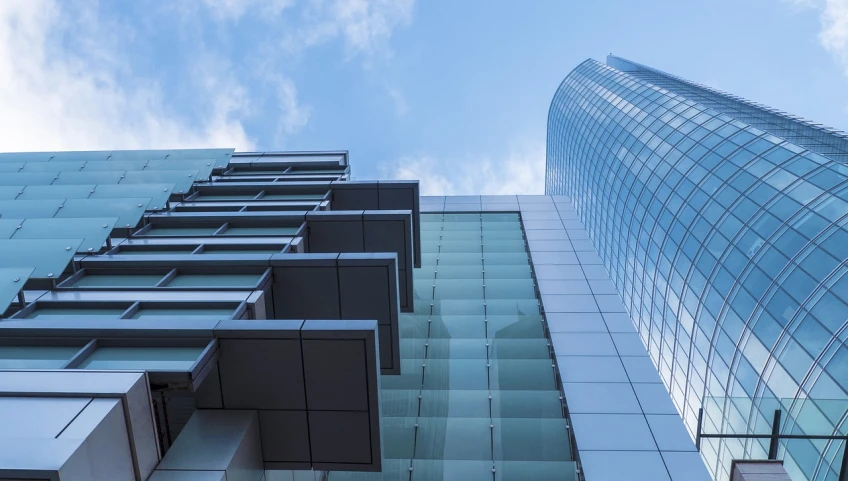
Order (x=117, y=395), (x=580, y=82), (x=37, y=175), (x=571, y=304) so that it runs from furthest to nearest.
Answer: (x=580, y=82) → (x=37, y=175) → (x=571, y=304) → (x=117, y=395)

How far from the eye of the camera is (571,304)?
18031 millimetres

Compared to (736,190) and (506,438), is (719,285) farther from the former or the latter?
(506,438)

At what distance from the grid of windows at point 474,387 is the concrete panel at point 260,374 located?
147 inches

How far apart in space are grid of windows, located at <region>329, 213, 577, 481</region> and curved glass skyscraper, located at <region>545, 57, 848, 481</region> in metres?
3.97

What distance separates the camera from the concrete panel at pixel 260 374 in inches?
356

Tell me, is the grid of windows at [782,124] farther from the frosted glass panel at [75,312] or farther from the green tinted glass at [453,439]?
the frosted glass panel at [75,312]

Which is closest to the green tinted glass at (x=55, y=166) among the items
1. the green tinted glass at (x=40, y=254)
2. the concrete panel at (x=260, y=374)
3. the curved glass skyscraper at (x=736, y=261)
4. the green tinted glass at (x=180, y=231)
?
the green tinted glass at (x=180, y=231)

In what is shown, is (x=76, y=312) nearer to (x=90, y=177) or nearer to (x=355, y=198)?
(x=355, y=198)

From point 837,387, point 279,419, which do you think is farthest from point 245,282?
point 837,387

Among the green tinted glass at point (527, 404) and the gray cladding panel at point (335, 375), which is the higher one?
the gray cladding panel at point (335, 375)

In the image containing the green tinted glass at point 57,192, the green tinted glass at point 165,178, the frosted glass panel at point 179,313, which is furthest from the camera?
the green tinted glass at point 165,178

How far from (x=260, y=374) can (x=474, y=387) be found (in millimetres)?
6785

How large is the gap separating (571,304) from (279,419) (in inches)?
437

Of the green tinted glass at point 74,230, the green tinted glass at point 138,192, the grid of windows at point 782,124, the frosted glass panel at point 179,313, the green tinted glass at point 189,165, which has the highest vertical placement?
the grid of windows at point 782,124
